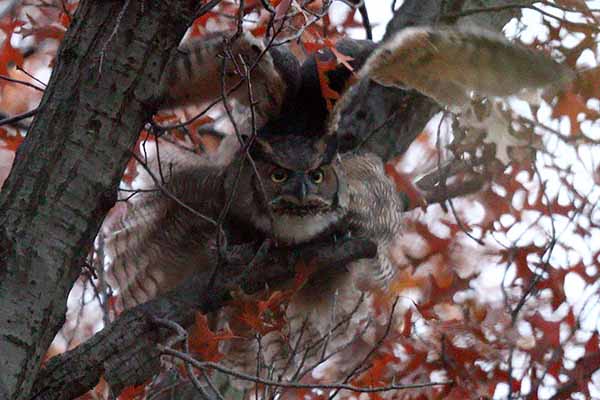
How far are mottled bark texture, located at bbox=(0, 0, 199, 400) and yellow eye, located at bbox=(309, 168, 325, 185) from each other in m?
1.82

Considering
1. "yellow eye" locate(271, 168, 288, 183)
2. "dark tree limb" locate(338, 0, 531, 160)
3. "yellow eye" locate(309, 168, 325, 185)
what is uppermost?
"dark tree limb" locate(338, 0, 531, 160)

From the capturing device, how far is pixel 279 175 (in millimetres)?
5016

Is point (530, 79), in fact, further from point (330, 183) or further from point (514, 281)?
point (514, 281)

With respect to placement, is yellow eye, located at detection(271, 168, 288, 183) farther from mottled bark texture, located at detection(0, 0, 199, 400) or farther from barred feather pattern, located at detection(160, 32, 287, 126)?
mottled bark texture, located at detection(0, 0, 199, 400)

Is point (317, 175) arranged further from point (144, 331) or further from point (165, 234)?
point (144, 331)

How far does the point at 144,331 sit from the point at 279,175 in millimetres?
1479

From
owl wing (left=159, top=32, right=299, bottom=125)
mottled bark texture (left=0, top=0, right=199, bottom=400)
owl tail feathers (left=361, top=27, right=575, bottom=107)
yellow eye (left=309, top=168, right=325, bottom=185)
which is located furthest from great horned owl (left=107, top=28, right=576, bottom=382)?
mottled bark texture (left=0, top=0, right=199, bottom=400)

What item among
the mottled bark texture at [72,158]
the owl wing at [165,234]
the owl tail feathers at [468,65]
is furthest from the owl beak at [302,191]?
the mottled bark texture at [72,158]

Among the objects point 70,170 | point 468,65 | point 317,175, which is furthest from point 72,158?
A: point 317,175

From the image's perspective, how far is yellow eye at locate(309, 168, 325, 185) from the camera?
500cm

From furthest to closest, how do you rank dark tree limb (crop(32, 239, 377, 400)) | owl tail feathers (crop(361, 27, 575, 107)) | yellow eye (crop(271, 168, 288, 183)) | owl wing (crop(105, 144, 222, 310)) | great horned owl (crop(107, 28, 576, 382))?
owl wing (crop(105, 144, 222, 310)) → yellow eye (crop(271, 168, 288, 183)) → great horned owl (crop(107, 28, 576, 382)) → owl tail feathers (crop(361, 27, 575, 107)) → dark tree limb (crop(32, 239, 377, 400))

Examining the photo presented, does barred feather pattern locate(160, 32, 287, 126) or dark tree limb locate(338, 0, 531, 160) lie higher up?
dark tree limb locate(338, 0, 531, 160)

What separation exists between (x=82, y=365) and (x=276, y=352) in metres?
2.01

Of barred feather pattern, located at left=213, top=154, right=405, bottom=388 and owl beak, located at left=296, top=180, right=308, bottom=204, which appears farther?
barred feather pattern, located at left=213, top=154, right=405, bottom=388
